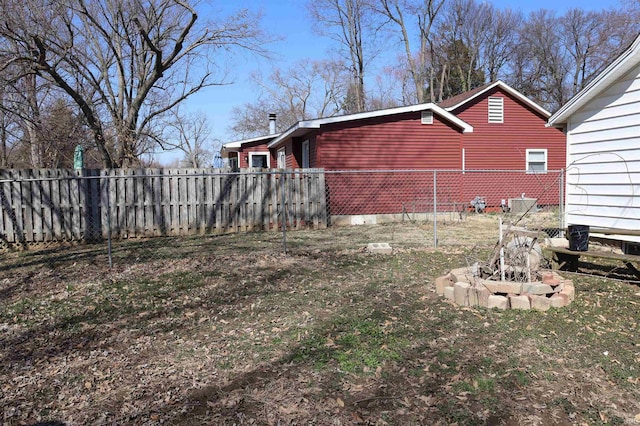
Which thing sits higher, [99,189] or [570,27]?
[570,27]

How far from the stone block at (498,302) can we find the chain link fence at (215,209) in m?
3.57

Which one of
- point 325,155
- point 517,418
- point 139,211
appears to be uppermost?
point 325,155

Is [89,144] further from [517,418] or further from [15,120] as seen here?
[517,418]

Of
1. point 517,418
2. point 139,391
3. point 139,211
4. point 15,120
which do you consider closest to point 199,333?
point 139,391

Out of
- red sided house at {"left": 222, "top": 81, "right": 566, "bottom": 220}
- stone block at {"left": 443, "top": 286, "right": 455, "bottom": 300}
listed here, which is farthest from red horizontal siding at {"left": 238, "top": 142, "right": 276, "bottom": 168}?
stone block at {"left": 443, "top": 286, "right": 455, "bottom": 300}

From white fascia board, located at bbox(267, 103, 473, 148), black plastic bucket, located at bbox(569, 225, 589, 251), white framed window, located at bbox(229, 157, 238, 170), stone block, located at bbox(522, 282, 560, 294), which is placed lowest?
stone block, located at bbox(522, 282, 560, 294)

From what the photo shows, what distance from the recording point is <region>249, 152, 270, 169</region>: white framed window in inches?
821

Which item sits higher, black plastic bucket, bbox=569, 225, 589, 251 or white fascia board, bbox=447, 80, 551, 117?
white fascia board, bbox=447, 80, 551, 117

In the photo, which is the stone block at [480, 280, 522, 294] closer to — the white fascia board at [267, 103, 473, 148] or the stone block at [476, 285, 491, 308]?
the stone block at [476, 285, 491, 308]

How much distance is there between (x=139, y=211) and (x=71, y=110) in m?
8.13

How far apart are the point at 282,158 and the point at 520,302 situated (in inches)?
559

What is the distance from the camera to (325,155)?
13500 millimetres

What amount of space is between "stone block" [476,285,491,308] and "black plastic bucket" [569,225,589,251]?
2.07 m

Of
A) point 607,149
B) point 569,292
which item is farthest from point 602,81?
point 569,292
